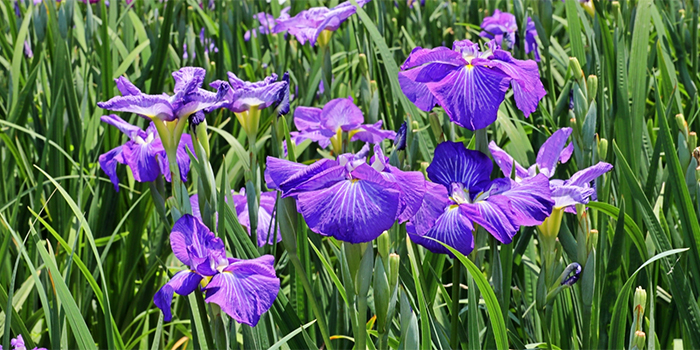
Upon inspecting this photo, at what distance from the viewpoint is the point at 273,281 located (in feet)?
2.77

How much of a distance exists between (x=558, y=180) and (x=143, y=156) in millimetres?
766

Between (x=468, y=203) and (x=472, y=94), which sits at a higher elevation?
(x=472, y=94)

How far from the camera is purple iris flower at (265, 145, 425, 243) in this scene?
688 mm

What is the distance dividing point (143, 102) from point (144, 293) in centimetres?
84

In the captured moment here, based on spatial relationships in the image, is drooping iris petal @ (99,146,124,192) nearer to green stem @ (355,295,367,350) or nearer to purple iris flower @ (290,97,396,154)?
purple iris flower @ (290,97,396,154)

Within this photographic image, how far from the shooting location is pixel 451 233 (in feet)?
2.52

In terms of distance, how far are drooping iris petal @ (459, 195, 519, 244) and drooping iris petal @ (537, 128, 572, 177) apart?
22 cm

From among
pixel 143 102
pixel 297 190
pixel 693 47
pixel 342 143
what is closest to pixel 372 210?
pixel 297 190

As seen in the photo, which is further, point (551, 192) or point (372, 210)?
point (551, 192)

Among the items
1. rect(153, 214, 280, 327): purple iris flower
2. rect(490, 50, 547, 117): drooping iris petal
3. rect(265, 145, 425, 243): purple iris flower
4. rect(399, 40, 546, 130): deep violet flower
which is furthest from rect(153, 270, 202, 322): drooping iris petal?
rect(490, 50, 547, 117): drooping iris petal

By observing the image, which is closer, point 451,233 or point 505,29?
point 451,233

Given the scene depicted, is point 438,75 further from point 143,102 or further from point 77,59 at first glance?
point 77,59

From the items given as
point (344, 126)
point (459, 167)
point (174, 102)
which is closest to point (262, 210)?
point (344, 126)

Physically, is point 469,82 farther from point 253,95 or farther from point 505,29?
point 505,29
